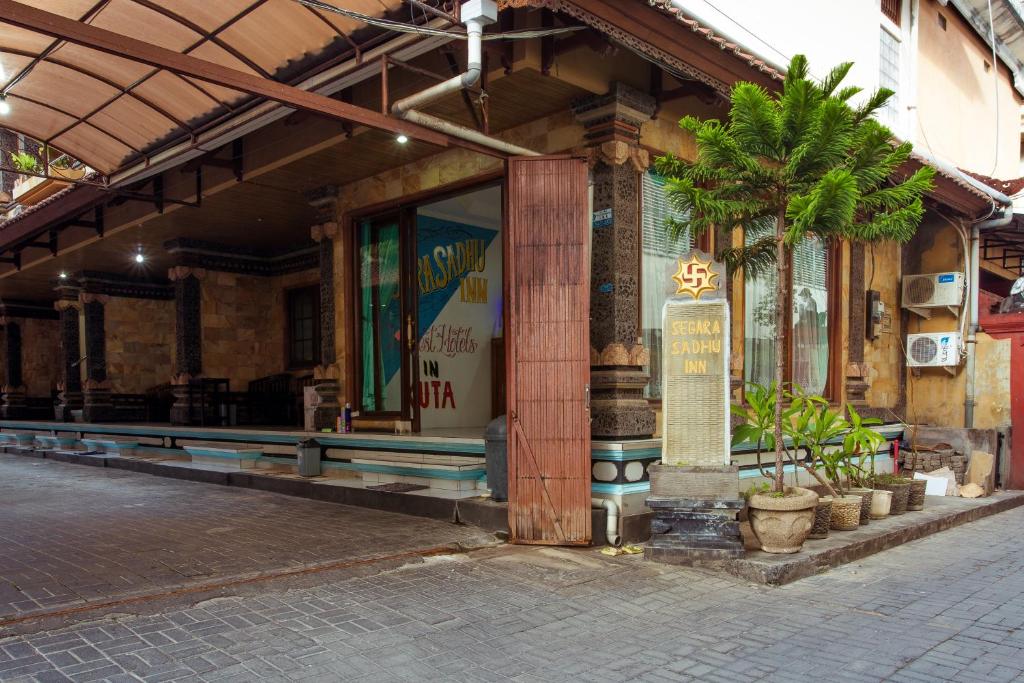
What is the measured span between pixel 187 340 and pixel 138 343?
3.88 m

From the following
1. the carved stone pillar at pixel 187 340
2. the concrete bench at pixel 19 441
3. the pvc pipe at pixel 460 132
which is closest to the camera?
the pvc pipe at pixel 460 132

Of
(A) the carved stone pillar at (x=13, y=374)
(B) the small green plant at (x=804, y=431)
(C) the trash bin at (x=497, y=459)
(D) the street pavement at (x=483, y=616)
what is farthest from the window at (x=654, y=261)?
(A) the carved stone pillar at (x=13, y=374)

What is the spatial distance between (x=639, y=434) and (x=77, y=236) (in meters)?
11.8

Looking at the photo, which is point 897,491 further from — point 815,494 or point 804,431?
point 815,494

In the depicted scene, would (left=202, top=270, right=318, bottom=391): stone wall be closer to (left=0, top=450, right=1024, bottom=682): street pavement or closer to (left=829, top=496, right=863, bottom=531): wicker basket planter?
(left=0, top=450, right=1024, bottom=682): street pavement

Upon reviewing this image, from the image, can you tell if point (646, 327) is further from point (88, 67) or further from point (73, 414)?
point (73, 414)

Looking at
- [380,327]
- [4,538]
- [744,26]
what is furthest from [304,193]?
[744,26]

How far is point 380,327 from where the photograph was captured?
390 inches

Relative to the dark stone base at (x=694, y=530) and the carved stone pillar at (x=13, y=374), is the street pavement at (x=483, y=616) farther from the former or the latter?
the carved stone pillar at (x=13, y=374)

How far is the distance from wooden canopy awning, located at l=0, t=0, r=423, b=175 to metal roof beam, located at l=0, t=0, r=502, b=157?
1091 mm

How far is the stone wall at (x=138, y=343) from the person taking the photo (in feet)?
55.1

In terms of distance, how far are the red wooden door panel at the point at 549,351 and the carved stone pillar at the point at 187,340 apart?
9349mm

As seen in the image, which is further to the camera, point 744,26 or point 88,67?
point 744,26

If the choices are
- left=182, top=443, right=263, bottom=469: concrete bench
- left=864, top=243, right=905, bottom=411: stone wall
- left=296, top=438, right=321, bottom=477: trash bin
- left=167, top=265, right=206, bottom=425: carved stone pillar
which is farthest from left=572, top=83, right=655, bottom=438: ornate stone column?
left=167, top=265, right=206, bottom=425: carved stone pillar
